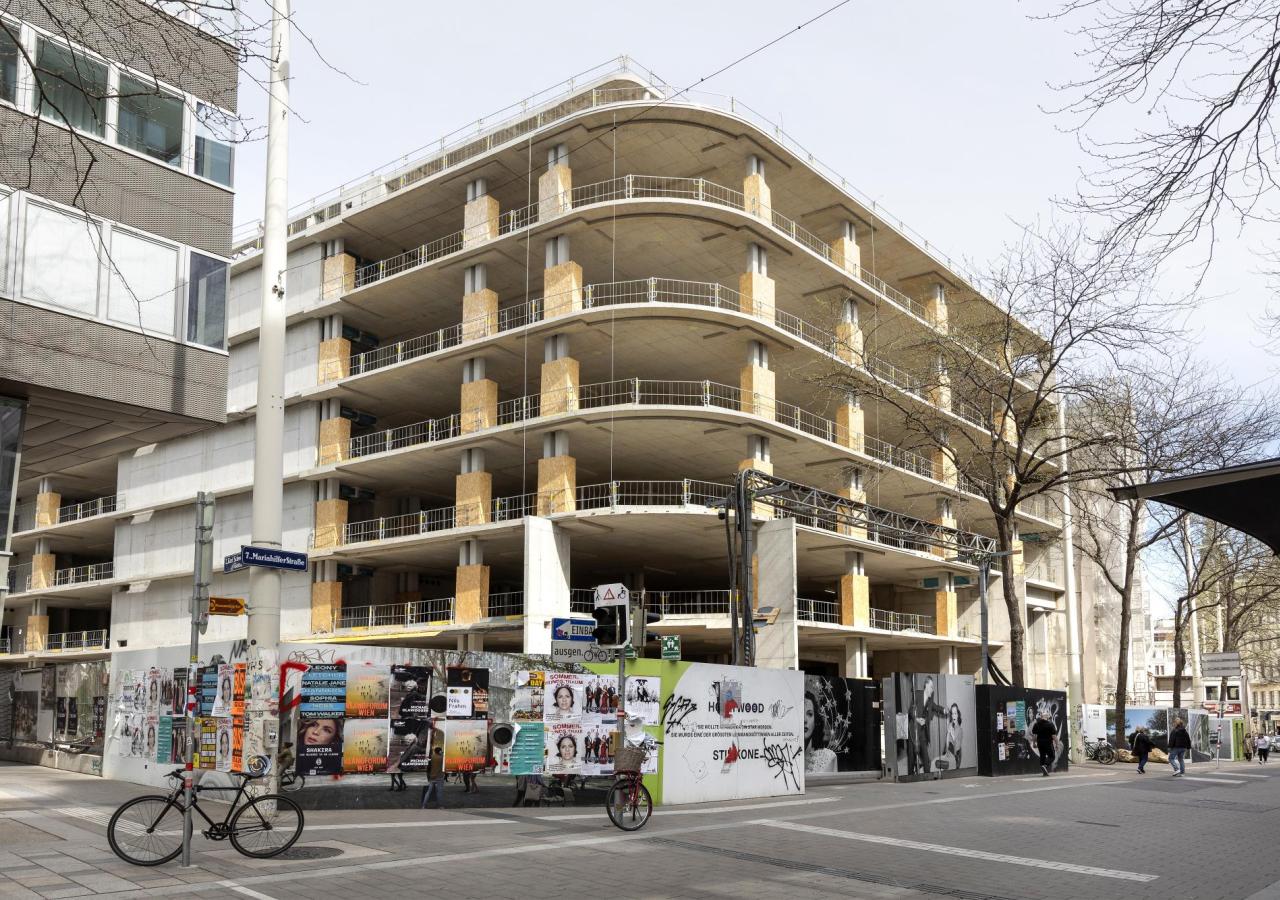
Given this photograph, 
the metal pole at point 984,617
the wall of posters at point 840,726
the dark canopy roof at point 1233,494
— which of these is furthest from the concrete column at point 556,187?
the dark canopy roof at point 1233,494

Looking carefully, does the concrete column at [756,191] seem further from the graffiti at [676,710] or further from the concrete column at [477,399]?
the graffiti at [676,710]

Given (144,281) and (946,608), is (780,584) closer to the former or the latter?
(946,608)

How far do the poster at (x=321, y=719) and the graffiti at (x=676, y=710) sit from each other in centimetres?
519

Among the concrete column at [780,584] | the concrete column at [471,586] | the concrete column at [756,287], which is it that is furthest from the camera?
the concrete column at [471,586]

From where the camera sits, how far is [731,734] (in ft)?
62.1

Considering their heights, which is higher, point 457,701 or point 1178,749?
point 457,701

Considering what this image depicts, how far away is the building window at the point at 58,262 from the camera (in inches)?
611

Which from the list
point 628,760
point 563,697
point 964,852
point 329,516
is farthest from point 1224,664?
point 329,516

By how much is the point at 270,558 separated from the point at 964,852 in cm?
1023

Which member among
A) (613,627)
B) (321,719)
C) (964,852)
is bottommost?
(964,852)

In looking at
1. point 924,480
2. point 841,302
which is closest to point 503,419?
point 841,302

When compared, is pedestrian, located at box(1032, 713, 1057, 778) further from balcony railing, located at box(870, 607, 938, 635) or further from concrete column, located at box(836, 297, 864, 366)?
balcony railing, located at box(870, 607, 938, 635)

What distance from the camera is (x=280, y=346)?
16766 millimetres

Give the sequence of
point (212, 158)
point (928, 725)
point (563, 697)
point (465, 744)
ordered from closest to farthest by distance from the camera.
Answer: point (465, 744) → point (563, 697) → point (212, 158) → point (928, 725)
